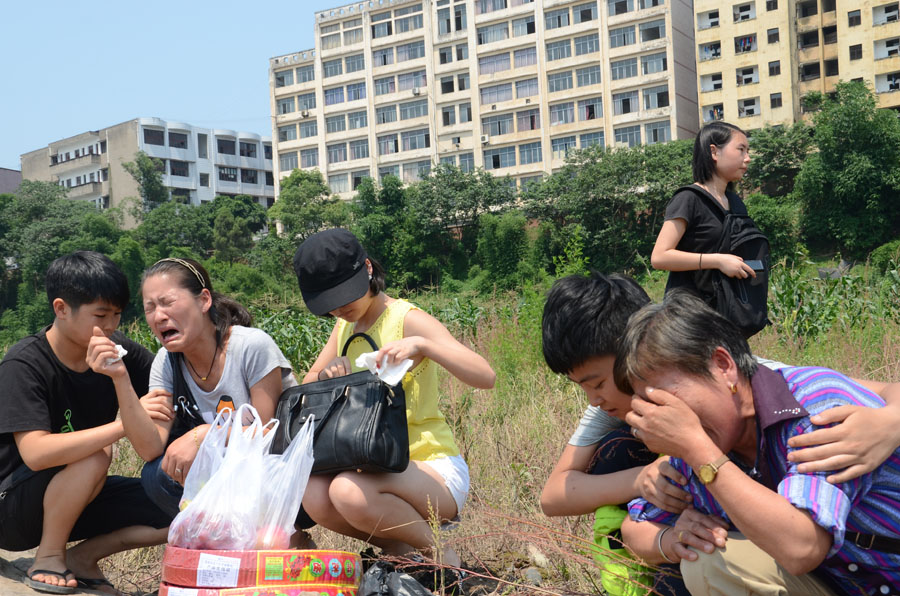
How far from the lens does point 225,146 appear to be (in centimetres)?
7331

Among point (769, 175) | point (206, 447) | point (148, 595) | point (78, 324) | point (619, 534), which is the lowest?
point (148, 595)

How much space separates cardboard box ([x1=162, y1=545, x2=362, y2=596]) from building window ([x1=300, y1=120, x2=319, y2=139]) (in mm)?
60428

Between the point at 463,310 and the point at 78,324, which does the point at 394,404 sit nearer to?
the point at 78,324

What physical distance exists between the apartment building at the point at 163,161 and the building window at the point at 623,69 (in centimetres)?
3698

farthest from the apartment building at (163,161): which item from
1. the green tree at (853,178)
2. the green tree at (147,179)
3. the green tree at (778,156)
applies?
the green tree at (853,178)

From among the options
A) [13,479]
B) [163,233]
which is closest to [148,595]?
[13,479]

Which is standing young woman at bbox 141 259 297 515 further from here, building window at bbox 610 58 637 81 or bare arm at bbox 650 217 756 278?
building window at bbox 610 58 637 81

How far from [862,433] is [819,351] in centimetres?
440

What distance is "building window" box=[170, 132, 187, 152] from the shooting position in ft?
228

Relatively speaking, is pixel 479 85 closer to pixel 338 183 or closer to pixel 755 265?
pixel 338 183

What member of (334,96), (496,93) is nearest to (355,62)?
(334,96)

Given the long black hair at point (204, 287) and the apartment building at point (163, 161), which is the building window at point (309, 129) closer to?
the apartment building at point (163, 161)

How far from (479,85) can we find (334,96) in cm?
1269

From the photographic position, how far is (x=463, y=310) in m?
11.5
